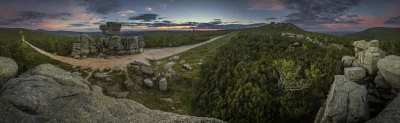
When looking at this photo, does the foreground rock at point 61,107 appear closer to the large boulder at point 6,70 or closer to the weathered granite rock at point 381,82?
the large boulder at point 6,70

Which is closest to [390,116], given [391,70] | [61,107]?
[391,70]

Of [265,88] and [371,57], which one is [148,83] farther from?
[371,57]

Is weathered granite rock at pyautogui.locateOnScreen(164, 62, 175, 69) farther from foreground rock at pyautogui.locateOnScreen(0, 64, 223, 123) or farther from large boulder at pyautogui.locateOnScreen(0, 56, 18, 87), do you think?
large boulder at pyautogui.locateOnScreen(0, 56, 18, 87)

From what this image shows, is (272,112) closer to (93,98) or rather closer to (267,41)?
(93,98)

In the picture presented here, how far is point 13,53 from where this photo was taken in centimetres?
3806

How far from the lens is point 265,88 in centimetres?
3559

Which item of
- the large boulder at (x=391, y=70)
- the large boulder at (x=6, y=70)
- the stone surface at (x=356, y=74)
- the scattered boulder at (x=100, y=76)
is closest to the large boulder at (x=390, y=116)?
the large boulder at (x=391, y=70)

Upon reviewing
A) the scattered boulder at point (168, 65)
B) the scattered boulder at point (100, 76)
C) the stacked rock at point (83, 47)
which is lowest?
the scattered boulder at point (100, 76)

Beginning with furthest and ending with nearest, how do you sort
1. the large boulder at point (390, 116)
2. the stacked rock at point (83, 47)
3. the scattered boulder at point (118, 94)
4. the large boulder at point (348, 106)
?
1. the stacked rock at point (83, 47)
2. the scattered boulder at point (118, 94)
3. the large boulder at point (348, 106)
4. the large boulder at point (390, 116)

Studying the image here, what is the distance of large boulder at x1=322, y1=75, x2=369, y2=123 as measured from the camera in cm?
1909

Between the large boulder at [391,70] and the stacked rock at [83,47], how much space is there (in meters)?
59.3

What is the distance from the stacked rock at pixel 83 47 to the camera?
176 feet

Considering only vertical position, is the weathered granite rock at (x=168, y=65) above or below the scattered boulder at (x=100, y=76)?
above

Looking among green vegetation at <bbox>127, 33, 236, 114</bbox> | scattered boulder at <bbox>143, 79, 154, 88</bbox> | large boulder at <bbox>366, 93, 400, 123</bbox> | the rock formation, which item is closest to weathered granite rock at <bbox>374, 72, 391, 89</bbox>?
large boulder at <bbox>366, 93, 400, 123</bbox>
